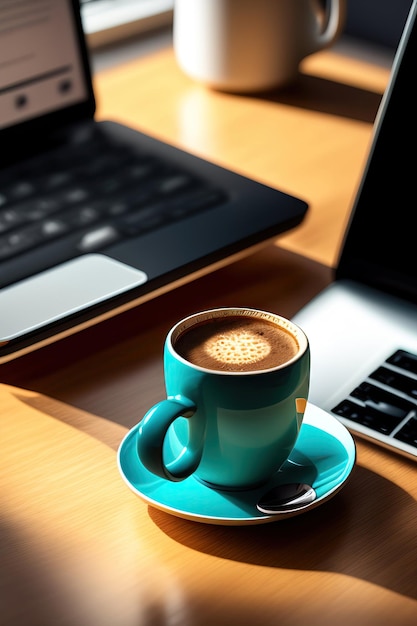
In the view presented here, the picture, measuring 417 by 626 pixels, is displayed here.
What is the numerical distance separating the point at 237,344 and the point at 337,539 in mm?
133

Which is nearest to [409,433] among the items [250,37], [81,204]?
[81,204]

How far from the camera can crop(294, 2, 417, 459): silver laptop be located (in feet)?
2.07

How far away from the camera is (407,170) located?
70 centimetres

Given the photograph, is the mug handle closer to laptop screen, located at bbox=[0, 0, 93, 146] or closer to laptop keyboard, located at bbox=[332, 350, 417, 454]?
laptop keyboard, located at bbox=[332, 350, 417, 454]

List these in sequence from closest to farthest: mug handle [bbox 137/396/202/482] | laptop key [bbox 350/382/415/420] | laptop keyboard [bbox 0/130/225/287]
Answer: mug handle [bbox 137/396/202/482]
laptop key [bbox 350/382/415/420]
laptop keyboard [bbox 0/130/225/287]

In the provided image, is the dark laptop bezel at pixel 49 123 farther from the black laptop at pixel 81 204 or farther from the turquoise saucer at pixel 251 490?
the turquoise saucer at pixel 251 490

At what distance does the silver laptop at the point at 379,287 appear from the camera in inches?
24.8

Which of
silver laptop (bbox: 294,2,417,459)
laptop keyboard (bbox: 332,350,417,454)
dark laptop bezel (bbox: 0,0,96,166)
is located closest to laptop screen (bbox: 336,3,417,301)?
silver laptop (bbox: 294,2,417,459)

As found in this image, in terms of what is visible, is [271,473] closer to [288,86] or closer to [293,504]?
[293,504]

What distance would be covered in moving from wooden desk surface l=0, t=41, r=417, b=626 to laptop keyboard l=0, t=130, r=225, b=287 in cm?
7

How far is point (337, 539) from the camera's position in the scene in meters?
0.53

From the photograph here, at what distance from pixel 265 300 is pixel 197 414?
28 cm

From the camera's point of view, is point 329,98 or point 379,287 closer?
point 379,287

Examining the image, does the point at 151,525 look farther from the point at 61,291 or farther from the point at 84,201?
the point at 84,201
